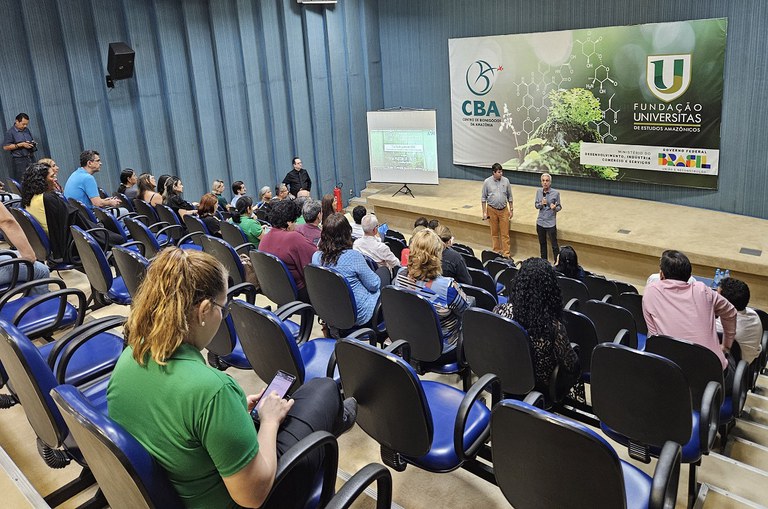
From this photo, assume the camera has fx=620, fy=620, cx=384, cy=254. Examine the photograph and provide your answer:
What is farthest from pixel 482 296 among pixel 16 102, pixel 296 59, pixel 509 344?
pixel 296 59

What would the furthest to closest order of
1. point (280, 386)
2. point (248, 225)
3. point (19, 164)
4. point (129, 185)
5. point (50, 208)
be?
point (19, 164) < point (129, 185) < point (248, 225) < point (50, 208) < point (280, 386)

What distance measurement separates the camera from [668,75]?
27.3 ft

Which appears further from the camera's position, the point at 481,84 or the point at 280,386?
the point at 481,84

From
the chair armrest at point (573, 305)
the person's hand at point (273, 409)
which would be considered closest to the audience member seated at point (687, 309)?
the chair armrest at point (573, 305)

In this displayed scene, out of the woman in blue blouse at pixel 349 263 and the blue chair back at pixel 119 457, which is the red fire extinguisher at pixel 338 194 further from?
the blue chair back at pixel 119 457

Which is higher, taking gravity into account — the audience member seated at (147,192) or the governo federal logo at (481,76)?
the governo federal logo at (481,76)

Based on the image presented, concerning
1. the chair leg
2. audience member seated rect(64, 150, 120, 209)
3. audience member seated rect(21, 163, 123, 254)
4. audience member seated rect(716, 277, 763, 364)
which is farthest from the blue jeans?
audience member seated rect(716, 277, 763, 364)

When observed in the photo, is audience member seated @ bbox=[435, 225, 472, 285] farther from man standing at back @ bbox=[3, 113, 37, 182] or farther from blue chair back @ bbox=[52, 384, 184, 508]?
man standing at back @ bbox=[3, 113, 37, 182]

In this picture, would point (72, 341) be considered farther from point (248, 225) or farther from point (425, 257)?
point (248, 225)

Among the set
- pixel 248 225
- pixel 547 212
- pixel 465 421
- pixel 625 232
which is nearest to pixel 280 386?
pixel 465 421

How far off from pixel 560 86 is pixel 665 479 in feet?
28.1

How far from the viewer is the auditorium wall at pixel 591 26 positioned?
25.5ft

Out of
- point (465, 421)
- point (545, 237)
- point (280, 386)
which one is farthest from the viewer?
point (545, 237)

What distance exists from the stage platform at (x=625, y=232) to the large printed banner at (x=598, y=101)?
1.86 feet
